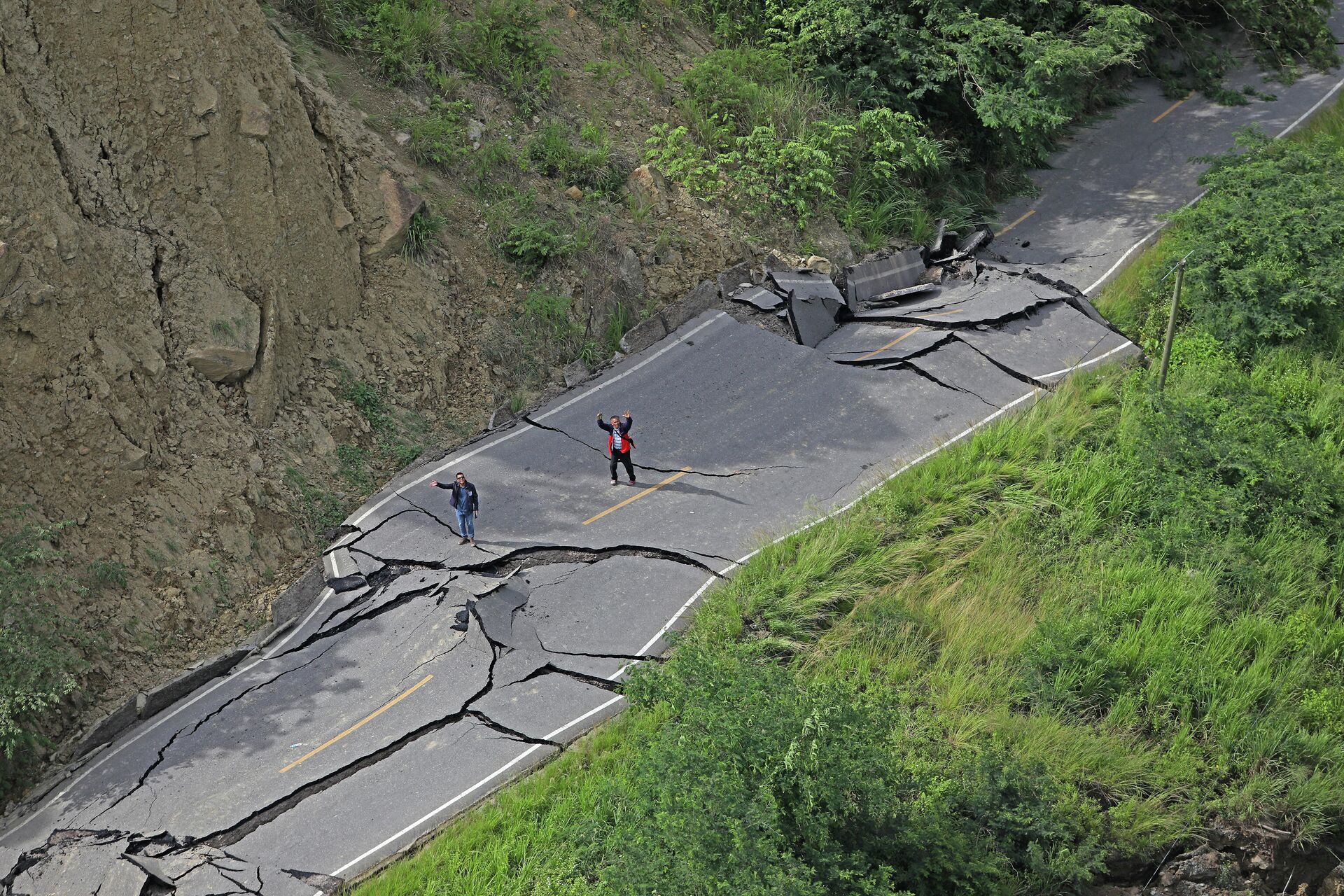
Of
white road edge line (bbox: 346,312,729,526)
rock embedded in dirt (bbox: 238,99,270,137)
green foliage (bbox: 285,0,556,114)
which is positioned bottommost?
white road edge line (bbox: 346,312,729,526)

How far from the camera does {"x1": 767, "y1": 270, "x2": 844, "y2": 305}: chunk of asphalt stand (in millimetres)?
16984

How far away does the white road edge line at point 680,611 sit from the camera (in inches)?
392

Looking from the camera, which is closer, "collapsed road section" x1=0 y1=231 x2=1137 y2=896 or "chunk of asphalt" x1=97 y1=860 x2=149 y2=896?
"chunk of asphalt" x1=97 y1=860 x2=149 y2=896

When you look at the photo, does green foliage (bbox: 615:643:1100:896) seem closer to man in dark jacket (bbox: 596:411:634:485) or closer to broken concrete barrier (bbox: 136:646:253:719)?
man in dark jacket (bbox: 596:411:634:485)

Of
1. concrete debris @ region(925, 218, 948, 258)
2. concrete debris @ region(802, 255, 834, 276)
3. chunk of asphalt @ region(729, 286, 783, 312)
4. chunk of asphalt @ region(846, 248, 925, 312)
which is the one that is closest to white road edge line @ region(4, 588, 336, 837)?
chunk of asphalt @ region(729, 286, 783, 312)

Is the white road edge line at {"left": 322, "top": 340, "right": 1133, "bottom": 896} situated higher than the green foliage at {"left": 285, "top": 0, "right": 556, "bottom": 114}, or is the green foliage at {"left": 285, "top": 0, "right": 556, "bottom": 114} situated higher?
the green foliage at {"left": 285, "top": 0, "right": 556, "bottom": 114}

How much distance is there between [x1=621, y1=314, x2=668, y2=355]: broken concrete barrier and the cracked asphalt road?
190mm

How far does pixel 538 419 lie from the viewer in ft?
50.4

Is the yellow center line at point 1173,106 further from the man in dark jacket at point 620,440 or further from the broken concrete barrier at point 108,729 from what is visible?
the broken concrete barrier at point 108,729

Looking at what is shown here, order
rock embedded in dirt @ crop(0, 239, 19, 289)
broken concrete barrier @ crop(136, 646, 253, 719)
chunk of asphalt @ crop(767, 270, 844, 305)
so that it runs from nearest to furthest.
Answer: broken concrete barrier @ crop(136, 646, 253, 719), rock embedded in dirt @ crop(0, 239, 19, 289), chunk of asphalt @ crop(767, 270, 844, 305)

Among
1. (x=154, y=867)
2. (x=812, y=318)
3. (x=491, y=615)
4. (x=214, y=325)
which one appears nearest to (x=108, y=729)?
(x=154, y=867)

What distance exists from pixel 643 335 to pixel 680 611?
18.9ft

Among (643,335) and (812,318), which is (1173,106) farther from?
(643,335)

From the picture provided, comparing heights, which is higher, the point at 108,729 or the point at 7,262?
the point at 7,262
